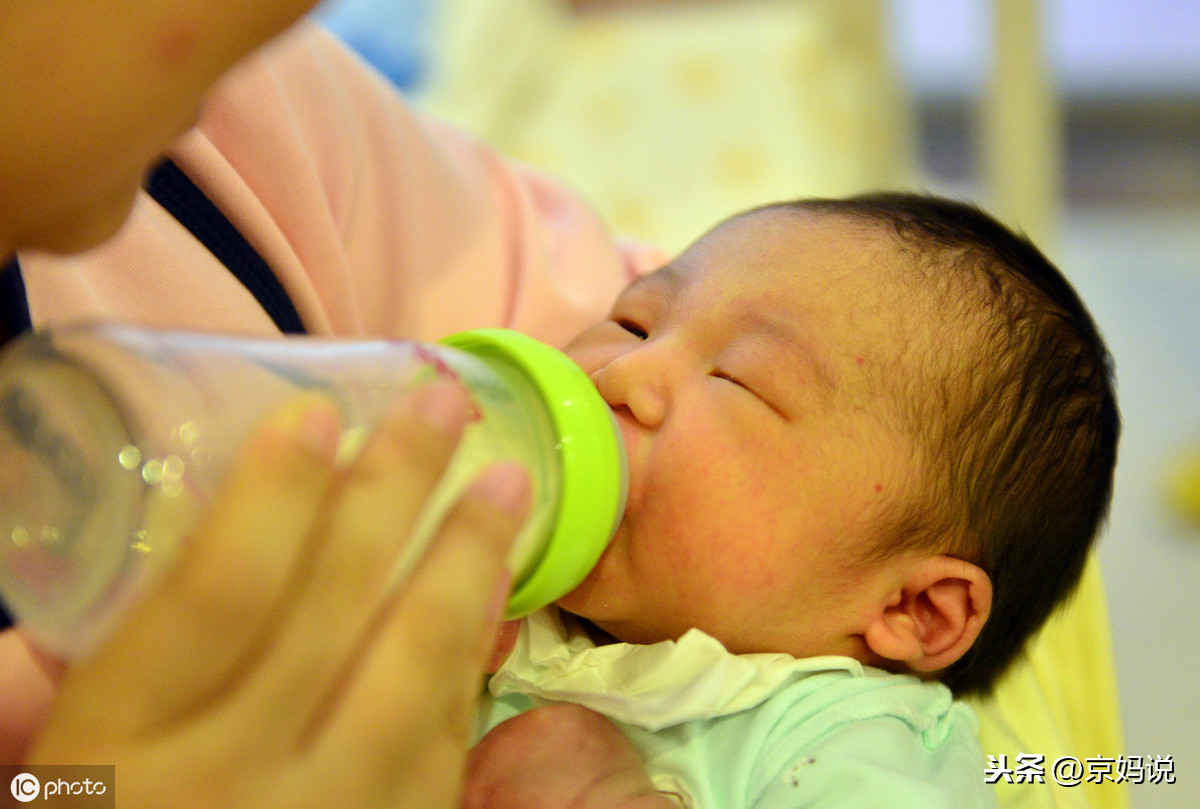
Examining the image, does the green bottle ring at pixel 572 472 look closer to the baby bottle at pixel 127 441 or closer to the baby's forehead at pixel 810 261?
the baby bottle at pixel 127 441

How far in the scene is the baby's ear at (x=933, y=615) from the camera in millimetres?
856

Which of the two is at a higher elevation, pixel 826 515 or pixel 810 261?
pixel 810 261

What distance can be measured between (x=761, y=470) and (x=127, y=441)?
1.54 feet

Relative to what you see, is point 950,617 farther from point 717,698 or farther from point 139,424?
point 139,424

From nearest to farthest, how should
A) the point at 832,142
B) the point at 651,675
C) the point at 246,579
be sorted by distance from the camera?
the point at 246,579 < the point at 651,675 < the point at 832,142

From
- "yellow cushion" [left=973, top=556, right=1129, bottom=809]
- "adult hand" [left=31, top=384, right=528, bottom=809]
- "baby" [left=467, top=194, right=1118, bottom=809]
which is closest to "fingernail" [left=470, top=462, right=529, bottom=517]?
"adult hand" [left=31, top=384, right=528, bottom=809]

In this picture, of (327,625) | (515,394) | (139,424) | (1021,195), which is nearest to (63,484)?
(139,424)

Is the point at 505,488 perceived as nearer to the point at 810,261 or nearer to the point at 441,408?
the point at 441,408

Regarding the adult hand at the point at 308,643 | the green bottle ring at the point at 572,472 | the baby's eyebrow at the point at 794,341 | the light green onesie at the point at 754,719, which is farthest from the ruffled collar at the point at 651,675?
the adult hand at the point at 308,643

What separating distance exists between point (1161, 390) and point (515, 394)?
1974 mm

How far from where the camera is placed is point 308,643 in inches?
17.6

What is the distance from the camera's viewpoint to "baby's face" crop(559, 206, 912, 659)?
0.83 metres

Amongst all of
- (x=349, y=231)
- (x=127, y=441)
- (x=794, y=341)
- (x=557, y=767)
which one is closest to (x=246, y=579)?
(x=127, y=441)

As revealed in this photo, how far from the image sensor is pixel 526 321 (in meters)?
1.11
